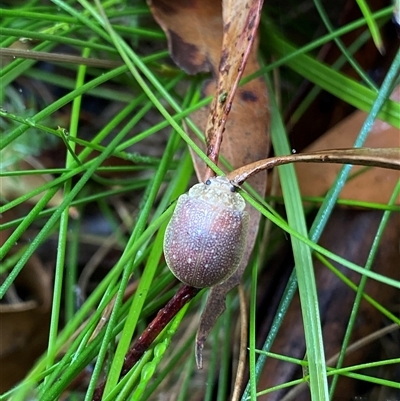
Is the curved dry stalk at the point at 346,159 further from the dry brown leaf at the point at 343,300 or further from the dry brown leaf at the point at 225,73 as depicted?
the dry brown leaf at the point at 343,300

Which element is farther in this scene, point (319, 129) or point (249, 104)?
point (319, 129)

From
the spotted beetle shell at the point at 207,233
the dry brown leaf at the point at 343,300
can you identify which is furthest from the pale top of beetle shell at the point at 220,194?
the dry brown leaf at the point at 343,300

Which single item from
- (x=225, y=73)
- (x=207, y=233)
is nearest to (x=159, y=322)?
(x=207, y=233)

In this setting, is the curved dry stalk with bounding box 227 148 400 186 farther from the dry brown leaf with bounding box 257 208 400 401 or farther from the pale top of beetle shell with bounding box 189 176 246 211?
the dry brown leaf with bounding box 257 208 400 401

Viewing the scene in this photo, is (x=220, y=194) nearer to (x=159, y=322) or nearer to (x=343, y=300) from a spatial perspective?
(x=159, y=322)

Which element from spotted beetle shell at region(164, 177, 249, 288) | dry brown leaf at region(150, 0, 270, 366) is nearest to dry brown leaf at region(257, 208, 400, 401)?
dry brown leaf at region(150, 0, 270, 366)

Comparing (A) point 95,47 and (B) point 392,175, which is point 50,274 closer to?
(A) point 95,47

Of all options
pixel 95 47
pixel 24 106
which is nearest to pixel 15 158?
pixel 24 106

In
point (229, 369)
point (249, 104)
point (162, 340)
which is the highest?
point (249, 104)
